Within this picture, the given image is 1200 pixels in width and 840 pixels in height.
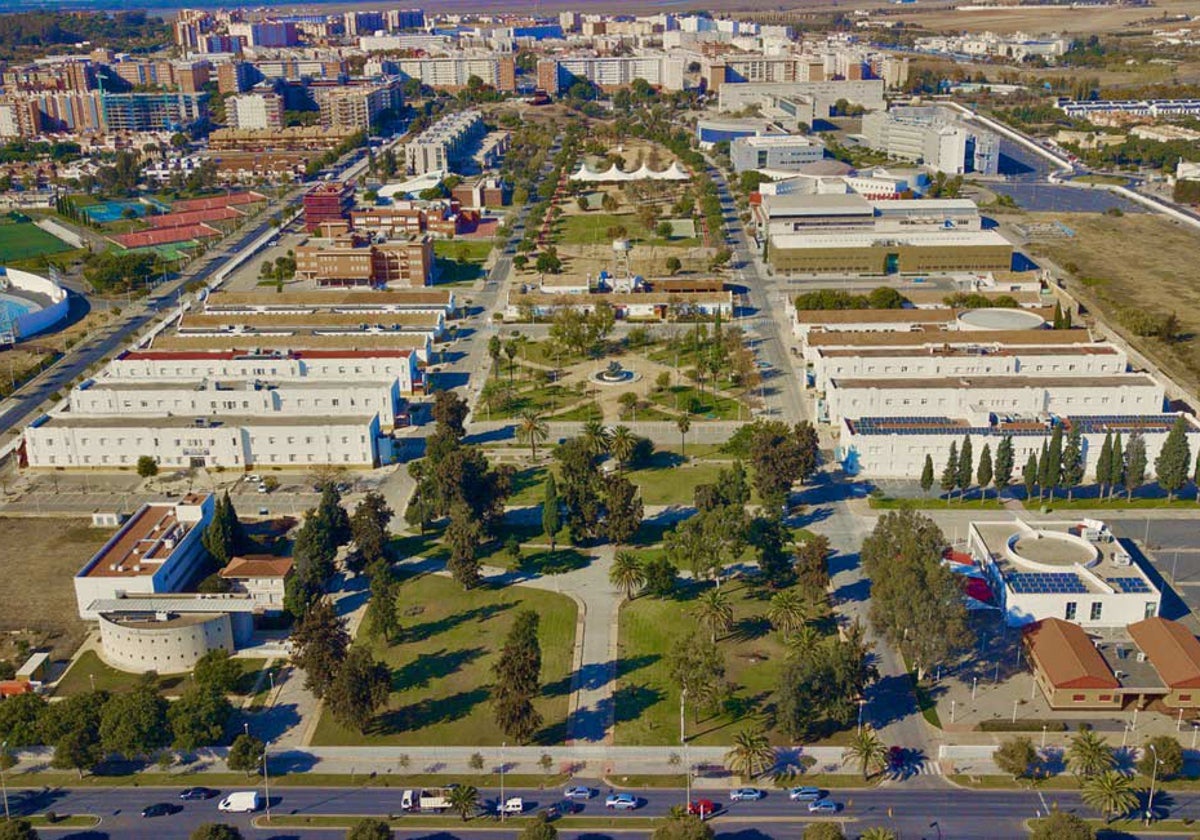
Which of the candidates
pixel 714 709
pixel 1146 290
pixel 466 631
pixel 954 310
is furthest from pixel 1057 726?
pixel 1146 290

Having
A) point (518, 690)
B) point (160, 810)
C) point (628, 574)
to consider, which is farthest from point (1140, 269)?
point (160, 810)

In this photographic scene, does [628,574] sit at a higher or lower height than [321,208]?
lower

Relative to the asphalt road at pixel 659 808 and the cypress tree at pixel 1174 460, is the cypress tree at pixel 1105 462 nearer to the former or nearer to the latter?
the cypress tree at pixel 1174 460

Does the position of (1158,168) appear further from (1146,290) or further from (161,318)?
(161,318)

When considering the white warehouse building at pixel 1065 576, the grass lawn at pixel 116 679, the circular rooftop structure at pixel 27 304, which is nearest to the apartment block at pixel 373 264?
the circular rooftop structure at pixel 27 304

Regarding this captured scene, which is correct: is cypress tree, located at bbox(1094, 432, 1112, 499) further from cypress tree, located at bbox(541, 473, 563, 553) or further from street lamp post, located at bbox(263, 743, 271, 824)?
street lamp post, located at bbox(263, 743, 271, 824)

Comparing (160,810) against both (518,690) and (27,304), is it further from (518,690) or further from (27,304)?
(27,304)
